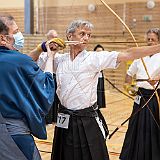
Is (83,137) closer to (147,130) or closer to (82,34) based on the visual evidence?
(82,34)

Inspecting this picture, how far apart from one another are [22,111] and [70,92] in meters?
0.52

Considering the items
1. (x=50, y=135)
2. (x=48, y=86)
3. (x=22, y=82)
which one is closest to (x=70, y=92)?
(x=48, y=86)

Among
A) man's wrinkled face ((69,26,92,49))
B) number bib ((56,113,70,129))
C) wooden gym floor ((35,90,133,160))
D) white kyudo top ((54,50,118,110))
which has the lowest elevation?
wooden gym floor ((35,90,133,160))

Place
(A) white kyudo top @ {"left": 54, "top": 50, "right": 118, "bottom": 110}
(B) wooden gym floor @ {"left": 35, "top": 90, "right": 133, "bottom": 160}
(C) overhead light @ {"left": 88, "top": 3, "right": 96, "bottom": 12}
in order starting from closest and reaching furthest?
(A) white kyudo top @ {"left": 54, "top": 50, "right": 118, "bottom": 110} → (B) wooden gym floor @ {"left": 35, "top": 90, "right": 133, "bottom": 160} → (C) overhead light @ {"left": 88, "top": 3, "right": 96, "bottom": 12}

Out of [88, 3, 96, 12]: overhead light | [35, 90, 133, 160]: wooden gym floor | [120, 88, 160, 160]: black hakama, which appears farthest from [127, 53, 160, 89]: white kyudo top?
[88, 3, 96, 12]: overhead light

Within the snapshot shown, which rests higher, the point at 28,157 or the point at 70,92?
the point at 70,92

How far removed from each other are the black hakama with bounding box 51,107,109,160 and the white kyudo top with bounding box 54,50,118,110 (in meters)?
0.05

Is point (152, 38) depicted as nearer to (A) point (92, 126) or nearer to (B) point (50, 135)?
(A) point (92, 126)

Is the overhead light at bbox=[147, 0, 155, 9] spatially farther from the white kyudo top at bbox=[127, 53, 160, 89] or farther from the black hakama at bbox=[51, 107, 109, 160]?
the black hakama at bbox=[51, 107, 109, 160]

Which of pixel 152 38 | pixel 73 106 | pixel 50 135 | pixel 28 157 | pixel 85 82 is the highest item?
pixel 152 38

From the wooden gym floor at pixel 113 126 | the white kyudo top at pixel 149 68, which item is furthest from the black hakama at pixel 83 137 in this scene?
the wooden gym floor at pixel 113 126

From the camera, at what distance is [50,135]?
147 inches

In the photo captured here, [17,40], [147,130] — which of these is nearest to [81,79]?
[17,40]

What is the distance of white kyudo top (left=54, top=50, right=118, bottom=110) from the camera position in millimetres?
1921
